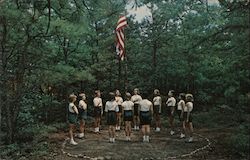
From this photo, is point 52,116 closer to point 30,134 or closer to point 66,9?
point 30,134

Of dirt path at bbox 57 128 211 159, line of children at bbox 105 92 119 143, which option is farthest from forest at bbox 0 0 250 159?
line of children at bbox 105 92 119 143

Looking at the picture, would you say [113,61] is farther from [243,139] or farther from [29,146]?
[243,139]

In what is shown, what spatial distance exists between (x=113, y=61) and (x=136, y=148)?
11.4 m

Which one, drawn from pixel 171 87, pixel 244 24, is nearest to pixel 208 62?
pixel 171 87

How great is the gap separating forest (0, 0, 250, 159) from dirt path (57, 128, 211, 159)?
64cm

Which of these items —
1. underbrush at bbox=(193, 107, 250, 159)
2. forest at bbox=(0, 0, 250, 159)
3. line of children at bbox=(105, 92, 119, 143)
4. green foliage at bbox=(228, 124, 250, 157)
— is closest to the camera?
green foliage at bbox=(228, 124, 250, 157)

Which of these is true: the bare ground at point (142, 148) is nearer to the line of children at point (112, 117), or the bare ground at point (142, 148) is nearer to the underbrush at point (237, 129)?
the line of children at point (112, 117)

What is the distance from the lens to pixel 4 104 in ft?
A: 47.9

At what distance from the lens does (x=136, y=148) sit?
13.3 meters

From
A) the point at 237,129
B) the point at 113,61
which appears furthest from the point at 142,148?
the point at 113,61

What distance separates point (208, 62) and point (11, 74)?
10.8 metres

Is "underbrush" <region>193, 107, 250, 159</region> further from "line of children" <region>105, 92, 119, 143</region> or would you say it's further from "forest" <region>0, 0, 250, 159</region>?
"line of children" <region>105, 92, 119, 143</region>

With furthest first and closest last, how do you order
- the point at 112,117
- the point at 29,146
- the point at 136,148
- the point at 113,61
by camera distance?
the point at 113,61 → the point at 112,117 → the point at 29,146 → the point at 136,148

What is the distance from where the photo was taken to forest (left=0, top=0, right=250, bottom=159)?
11.1 metres
